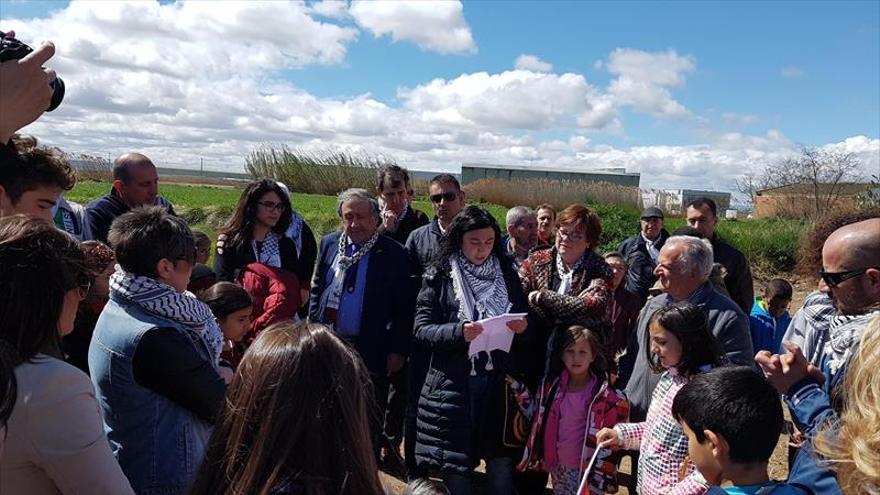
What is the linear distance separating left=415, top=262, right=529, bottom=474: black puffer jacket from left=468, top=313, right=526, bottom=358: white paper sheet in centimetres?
7

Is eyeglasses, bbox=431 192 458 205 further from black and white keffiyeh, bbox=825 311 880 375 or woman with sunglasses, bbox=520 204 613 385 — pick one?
black and white keffiyeh, bbox=825 311 880 375

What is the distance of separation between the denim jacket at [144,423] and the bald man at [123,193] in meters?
2.24

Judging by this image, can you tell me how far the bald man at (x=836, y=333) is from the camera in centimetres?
205

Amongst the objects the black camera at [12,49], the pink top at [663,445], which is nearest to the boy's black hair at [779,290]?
the pink top at [663,445]

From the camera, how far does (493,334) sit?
3.74m

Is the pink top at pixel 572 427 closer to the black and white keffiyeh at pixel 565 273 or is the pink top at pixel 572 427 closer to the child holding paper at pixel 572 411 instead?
the child holding paper at pixel 572 411

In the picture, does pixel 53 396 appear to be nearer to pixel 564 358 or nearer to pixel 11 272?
pixel 11 272

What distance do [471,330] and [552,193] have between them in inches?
888

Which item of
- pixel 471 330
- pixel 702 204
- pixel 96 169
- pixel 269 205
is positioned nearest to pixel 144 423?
pixel 471 330

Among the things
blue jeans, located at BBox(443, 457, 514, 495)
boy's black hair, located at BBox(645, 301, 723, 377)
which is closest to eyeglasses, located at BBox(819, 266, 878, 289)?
boy's black hair, located at BBox(645, 301, 723, 377)

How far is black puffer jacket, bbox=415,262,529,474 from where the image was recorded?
3.73 meters

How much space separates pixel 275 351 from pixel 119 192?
3.52 metres

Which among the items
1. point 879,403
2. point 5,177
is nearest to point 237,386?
point 879,403

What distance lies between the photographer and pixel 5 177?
268 centimetres
